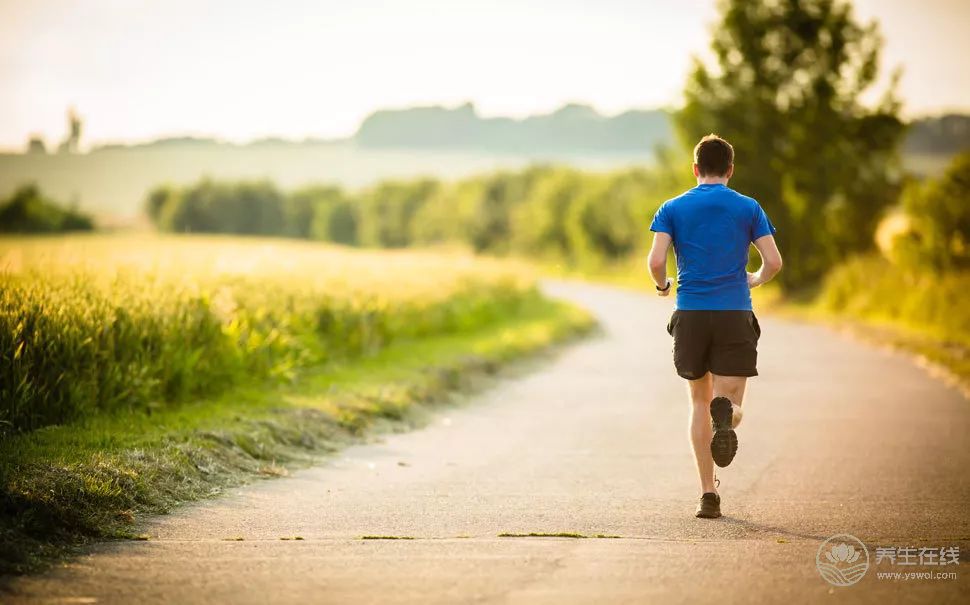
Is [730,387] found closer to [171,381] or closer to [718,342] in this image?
[718,342]

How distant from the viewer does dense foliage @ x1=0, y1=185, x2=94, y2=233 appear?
64938mm

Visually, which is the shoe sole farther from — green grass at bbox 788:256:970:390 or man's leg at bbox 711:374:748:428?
green grass at bbox 788:256:970:390

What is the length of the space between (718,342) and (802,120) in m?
32.7

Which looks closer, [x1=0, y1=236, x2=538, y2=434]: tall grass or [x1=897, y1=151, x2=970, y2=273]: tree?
[x1=0, y1=236, x2=538, y2=434]: tall grass

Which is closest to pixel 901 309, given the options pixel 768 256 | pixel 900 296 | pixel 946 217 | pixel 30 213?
pixel 900 296

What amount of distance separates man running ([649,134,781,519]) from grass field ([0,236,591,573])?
376cm

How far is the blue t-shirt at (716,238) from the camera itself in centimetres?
676

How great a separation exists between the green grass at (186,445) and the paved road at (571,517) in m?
0.34

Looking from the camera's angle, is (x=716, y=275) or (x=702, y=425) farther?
(x=702, y=425)

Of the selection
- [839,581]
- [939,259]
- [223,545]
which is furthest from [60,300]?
[939,259]

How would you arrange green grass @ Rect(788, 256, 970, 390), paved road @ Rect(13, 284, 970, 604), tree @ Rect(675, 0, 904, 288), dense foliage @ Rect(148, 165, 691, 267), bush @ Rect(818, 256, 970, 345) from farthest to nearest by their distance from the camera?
dense foliage @ Rect(148, 165, 691, 267)
tree @ Rect(675, 0, 904, 288)
bush @ Rect(818, 256, 970, 345)
green grass @ Rect(788, 256, 970, 390)
paved road @ Rect(13, 284, 970, 604)

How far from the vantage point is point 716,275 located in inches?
267

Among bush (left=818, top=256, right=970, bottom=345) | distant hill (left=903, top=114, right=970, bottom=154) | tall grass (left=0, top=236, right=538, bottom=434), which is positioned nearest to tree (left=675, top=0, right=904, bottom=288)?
bush (left=818, top=256, right=970, bottom=345)

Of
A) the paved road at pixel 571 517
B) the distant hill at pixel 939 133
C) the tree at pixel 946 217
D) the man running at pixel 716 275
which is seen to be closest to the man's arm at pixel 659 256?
the man running at pixel 716 275
